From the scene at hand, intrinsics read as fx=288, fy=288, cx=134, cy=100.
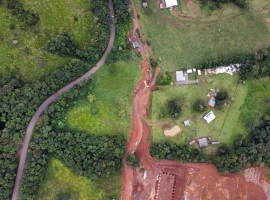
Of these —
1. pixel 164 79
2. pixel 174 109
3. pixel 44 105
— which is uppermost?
pixel 164 79

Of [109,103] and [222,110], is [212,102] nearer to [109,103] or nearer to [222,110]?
[222,110]

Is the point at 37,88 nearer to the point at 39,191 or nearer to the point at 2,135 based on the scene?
the point at 2,135

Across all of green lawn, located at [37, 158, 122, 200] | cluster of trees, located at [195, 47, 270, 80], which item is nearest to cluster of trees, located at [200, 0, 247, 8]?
cluster of trees, located at [195, 47, 270, 80]

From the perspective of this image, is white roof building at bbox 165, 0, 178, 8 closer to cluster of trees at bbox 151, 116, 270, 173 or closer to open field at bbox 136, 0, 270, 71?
open field at bbox 136, 0, 270, 71

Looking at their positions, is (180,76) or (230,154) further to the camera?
(180,76)

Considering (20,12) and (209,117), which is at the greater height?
(20,12)

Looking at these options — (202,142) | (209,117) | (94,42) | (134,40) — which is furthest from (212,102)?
(94,42)
